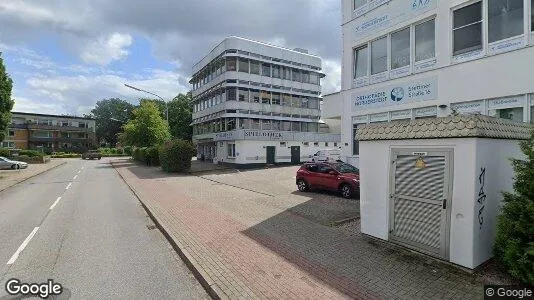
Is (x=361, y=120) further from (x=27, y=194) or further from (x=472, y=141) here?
(x=27, y=194)

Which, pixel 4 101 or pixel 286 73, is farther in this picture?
pixel 286 73

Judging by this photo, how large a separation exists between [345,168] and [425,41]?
6133mm

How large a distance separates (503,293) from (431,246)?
143 centimetres

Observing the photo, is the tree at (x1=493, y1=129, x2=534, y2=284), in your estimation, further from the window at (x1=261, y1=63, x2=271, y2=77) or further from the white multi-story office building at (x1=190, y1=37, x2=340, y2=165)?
the window at (x1=261, y1=63, x2=271, y2=77)

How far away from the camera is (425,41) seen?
468 inches

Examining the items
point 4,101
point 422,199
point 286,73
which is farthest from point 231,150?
point 422,199

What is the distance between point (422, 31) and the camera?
11969mm

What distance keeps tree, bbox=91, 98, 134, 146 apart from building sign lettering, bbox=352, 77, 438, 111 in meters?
85.5

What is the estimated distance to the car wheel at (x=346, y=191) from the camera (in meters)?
13.8

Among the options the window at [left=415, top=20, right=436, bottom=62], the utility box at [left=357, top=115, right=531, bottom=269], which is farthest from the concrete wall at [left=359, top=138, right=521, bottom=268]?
the window at [left=415, top=20, right=436, bottom=62]

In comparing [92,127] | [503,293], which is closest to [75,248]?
[503,293]

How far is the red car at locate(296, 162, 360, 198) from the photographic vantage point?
13.8 m

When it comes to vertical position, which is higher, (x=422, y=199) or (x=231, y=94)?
(x=231, y=94)

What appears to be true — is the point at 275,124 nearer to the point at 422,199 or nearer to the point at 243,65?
the point at 243,65
